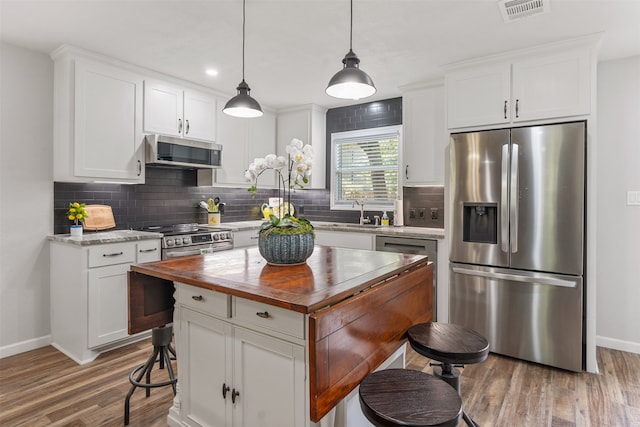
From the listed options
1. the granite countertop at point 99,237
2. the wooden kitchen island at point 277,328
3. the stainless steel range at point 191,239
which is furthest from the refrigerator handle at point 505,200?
the granite countertop at point 99,237

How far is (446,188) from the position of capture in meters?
3.29

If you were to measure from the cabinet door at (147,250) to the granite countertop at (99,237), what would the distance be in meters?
0.05

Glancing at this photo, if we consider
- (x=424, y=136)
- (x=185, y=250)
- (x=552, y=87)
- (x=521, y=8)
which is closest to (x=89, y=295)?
(x=185, y=250)

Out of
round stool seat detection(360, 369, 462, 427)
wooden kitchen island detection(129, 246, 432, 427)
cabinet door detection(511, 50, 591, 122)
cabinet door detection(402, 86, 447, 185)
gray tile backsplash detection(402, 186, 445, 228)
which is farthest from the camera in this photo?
gray tile backsplash detection(402, 186, 445, 228)

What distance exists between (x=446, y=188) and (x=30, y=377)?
3586 millimetres

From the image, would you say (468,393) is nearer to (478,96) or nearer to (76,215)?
(478,96)

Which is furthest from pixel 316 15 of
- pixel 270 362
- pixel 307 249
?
pixel 270 362

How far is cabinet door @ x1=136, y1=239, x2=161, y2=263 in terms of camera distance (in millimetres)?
3186

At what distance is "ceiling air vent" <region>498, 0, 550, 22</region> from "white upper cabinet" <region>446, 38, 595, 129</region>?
0.58 m

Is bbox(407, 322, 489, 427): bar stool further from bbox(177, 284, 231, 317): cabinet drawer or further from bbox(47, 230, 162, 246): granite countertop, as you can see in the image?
bbox(47, 230, 162, 246): granite countertop

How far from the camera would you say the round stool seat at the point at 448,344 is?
1.65 m

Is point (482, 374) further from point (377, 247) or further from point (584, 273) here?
point (377, 247)

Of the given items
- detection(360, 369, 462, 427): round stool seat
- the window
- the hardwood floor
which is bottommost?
the hardwood floor

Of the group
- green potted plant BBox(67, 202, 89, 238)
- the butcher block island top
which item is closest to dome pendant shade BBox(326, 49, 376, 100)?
the butcher block island top
